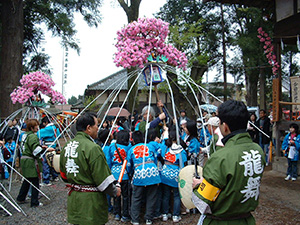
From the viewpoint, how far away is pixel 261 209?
5.51 metres

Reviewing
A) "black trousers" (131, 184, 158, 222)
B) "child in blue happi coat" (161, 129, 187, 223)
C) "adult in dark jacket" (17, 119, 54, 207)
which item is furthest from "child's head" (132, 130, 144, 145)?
"adult in dark jacket" (17, 119, 54, 207)

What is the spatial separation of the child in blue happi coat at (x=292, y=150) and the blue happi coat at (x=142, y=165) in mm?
4650

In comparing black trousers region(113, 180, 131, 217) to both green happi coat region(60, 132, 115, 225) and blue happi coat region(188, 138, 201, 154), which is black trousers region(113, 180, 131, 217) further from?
green happi coat region(60, 132, 115, 225)

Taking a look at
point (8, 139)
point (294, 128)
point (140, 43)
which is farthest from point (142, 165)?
point (8, 139)

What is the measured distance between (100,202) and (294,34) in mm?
7584

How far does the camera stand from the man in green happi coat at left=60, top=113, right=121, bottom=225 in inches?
119

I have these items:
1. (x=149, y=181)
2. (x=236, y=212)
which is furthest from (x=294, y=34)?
(x=236, y=212)

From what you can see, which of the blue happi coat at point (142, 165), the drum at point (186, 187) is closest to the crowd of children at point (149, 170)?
the blue happi coat at point (142, 165)

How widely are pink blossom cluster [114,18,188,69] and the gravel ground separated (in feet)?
9.70

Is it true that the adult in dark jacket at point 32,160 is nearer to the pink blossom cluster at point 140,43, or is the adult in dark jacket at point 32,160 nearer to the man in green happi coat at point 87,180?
the pink blossom cluster at point 140,43

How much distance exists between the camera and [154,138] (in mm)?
5234

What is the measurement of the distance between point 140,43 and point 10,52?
9118mm

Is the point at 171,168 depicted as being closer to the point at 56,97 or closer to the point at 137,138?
the point at 137,138

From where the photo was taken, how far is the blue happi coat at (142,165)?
4.75 metres
